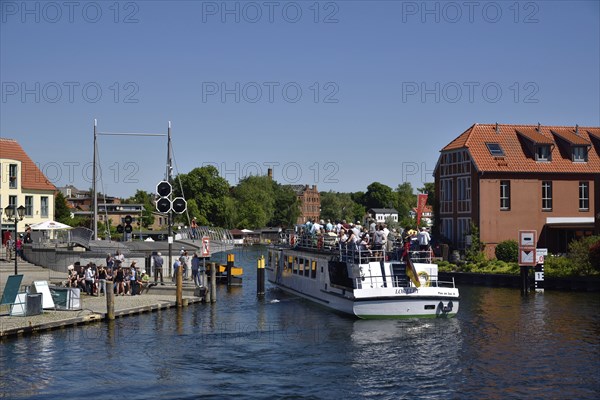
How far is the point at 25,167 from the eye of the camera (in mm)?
72875

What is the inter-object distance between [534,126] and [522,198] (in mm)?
8314

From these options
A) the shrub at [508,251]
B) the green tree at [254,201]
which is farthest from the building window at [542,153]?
the green tree at [254,201]

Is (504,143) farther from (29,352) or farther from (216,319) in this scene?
(29,352)

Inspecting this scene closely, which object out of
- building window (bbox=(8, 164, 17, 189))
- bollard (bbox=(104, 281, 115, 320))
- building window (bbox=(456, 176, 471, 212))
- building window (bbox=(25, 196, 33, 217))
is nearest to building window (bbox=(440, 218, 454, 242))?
building window (bbox=(456, 176, 471, 212))

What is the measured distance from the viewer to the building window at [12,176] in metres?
67.6

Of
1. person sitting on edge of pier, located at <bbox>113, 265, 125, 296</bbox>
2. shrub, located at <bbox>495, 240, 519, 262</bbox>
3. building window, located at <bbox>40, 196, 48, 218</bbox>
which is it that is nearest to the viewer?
person sitting on edge of pier, located at <bbox>113, 265, 125, 296</bbox>

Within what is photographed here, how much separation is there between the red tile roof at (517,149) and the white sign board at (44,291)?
41.2 meters

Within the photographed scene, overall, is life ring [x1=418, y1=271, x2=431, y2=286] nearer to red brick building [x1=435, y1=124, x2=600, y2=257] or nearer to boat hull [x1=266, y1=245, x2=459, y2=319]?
boat hull [x1=266, y1=245, x2=459, y2=319]

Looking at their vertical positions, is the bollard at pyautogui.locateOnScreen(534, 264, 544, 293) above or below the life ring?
below

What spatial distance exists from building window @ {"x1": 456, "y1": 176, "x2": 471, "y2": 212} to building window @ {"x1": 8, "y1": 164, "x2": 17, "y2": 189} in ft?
122

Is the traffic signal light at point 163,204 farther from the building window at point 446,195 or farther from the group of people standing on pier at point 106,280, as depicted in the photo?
the building window at point 446,195

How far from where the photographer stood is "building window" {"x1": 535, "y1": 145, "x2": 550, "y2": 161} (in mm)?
68688

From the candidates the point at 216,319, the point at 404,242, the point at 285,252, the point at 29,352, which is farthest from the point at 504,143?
the point at 29,352

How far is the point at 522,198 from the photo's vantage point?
221ft
